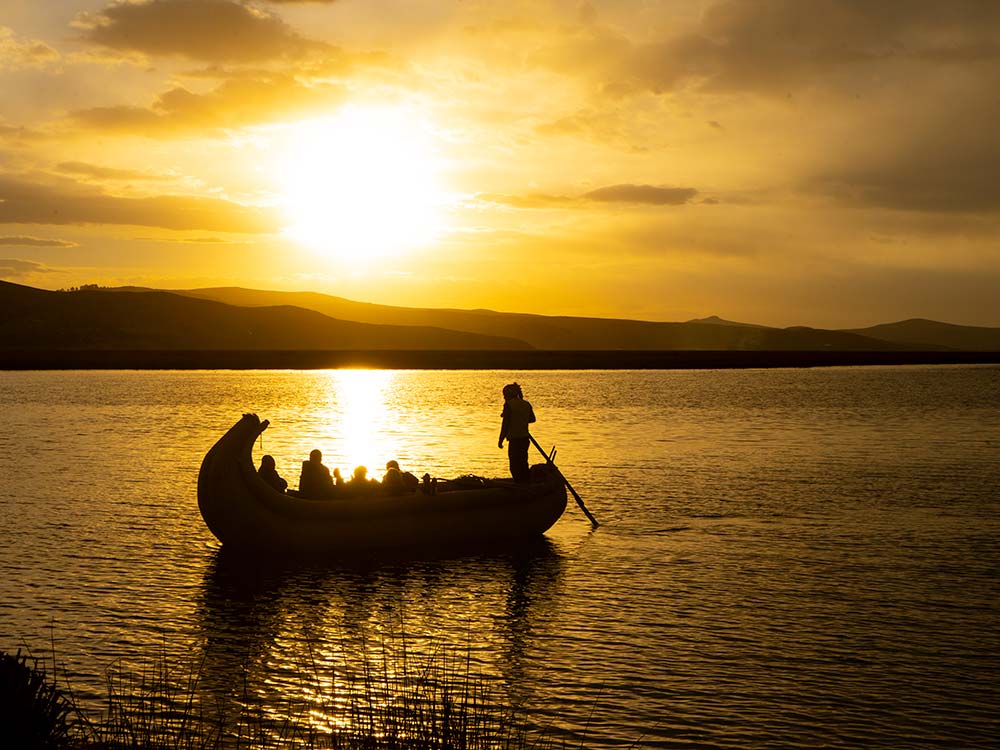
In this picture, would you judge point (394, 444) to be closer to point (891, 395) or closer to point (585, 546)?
point (585, 546)

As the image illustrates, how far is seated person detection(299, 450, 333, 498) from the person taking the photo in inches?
832

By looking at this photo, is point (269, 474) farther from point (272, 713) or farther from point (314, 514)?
point (272, 713)

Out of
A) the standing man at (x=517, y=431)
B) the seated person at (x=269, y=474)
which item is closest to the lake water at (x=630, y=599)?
the seated person at (x=269, y=474)

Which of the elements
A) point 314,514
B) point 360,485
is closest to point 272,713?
point 314,514

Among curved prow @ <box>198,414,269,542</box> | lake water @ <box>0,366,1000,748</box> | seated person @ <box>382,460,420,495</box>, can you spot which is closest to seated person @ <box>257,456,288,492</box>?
curved prow @ <box>198,414,269,542</box>

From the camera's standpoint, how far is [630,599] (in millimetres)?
18125

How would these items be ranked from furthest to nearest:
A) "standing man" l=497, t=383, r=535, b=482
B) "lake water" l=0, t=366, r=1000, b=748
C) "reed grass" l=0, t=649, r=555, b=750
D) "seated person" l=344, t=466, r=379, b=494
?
"standing man" l=497, t=383, r=535, b=482 → "seated person" l=344, t=466, r=379, b=494 → "lake water" l=0, t=366, r=1000, b=748 → "reed grass" l=0, t=649, r=555, b=750

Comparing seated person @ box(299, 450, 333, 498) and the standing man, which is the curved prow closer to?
seated person @ box(299, 450, 333, 498)

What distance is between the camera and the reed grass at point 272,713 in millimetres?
8891

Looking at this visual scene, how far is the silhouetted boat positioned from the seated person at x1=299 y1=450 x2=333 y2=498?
28 centimetres

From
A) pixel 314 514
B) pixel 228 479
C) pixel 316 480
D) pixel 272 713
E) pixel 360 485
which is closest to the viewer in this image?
pixel 272 713

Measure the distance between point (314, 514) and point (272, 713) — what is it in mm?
8642

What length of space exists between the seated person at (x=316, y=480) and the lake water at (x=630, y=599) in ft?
5.19

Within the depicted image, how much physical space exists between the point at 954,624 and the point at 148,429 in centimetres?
4919
